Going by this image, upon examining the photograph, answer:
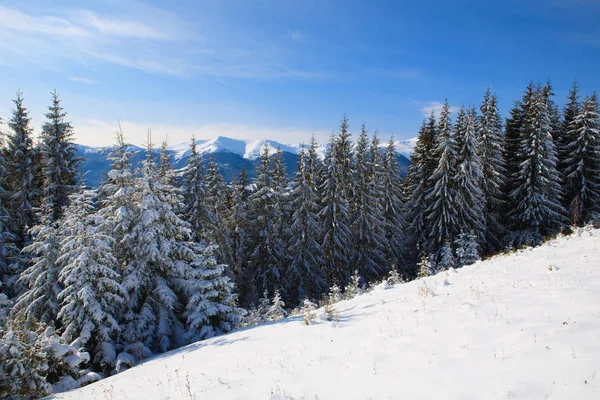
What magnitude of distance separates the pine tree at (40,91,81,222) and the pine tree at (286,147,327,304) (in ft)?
58.7

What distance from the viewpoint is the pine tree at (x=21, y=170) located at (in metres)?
23.2

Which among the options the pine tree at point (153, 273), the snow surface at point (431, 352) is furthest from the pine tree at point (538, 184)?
the pine tree at point (153, 273)

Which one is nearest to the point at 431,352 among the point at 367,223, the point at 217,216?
the point at 367,223

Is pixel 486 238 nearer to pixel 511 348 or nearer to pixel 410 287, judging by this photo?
pixel 410 287

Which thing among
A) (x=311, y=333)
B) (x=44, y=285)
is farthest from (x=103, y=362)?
(x=311, y=333)

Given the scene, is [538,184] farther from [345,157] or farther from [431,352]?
[431,352]

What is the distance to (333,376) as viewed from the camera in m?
5.21

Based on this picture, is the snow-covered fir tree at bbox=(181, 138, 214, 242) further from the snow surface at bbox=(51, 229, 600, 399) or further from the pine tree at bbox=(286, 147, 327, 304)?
the snow surface at bbox=(51, 229, 600, 399)

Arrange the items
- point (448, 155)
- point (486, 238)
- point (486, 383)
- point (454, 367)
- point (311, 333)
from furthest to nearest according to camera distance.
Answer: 1. point (486, 238)
2. point (448, 155)
3. point (311, 333)
4. point (454, 367)
5. point (486, 383)

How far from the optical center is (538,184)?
2786cm

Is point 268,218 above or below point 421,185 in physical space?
below

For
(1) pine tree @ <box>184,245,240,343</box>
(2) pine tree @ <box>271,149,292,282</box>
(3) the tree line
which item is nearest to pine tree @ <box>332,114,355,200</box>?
(3) the tree line

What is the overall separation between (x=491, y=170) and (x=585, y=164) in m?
8.41

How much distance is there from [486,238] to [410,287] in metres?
25.0
